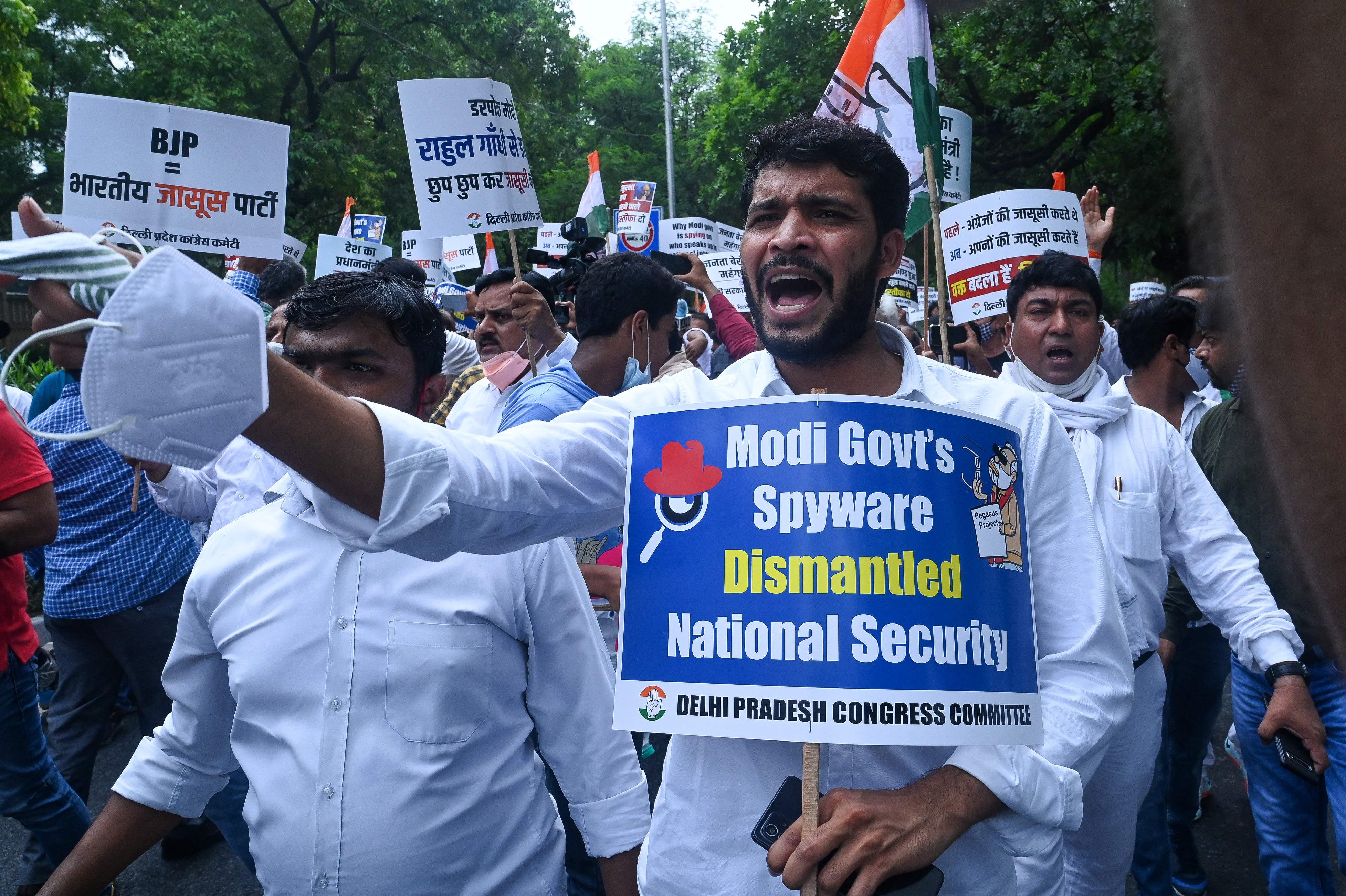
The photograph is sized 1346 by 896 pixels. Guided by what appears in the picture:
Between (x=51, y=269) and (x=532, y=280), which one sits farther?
(x=532, y=280)

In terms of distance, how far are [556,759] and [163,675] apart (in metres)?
0.89

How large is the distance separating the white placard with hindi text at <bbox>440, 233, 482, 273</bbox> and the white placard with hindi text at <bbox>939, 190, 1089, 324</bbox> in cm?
638

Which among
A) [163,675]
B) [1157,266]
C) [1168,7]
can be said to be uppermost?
[1157,266]

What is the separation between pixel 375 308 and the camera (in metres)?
2.34

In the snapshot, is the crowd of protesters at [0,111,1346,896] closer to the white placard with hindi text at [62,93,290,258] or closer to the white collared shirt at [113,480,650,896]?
the white collared shirt at [113,480,650,896]

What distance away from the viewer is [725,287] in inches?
386

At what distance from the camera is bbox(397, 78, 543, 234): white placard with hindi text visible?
5223mm

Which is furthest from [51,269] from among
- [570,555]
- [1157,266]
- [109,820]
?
[1157,266]

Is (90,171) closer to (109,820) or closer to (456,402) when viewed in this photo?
(456,402)

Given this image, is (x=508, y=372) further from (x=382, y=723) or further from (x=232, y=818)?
(x=382, y=723)

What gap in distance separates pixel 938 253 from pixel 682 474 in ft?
7.56

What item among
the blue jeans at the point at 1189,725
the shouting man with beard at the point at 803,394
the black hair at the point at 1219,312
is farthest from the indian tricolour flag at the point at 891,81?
the black hair at the point at 1219,312

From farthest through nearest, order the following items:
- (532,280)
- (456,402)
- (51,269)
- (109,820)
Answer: (532,280), (456,402), (109,820), (51,269)

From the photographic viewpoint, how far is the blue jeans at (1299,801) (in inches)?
116
